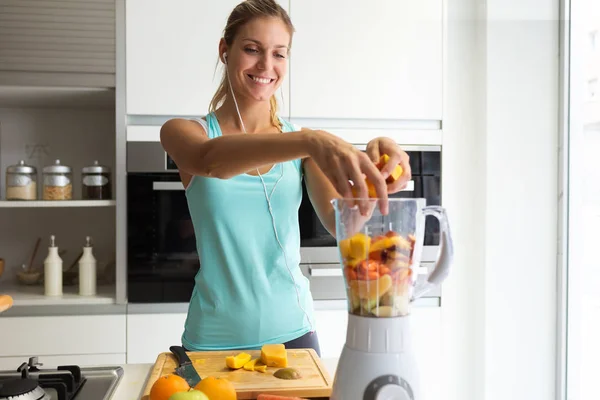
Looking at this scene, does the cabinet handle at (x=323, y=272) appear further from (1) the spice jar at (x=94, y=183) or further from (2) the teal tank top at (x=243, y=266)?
(2) the teal tank top at (x=243, y=266)

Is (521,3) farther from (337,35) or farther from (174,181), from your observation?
(174,181)

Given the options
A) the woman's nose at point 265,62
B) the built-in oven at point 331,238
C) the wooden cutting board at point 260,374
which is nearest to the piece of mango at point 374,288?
the wooden cutting board at point 260,374

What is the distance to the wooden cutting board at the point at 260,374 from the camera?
87cm

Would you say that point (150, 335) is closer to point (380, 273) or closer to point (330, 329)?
point (330, 329)

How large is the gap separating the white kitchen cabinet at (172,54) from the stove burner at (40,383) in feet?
3.66

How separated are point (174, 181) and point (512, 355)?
4.58 ft

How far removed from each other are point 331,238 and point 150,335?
70 centimetres

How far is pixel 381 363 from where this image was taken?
0.68 m

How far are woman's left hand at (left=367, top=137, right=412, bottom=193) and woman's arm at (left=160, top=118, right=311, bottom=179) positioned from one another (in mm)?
105

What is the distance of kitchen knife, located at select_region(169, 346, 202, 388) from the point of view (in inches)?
35.7

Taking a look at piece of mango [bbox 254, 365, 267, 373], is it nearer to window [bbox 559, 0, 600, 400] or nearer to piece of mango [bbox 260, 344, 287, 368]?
piece of mango [bbox 260, 344, 287, 368]

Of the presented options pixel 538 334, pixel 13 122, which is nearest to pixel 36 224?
pixel 13 122

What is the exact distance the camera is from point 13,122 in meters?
2.43

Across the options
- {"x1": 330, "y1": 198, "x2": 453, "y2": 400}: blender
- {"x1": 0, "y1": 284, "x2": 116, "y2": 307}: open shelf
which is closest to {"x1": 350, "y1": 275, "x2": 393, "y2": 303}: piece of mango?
{"x1": 330, "y1": 198, "x2": 453, "y2": 400}: blender
